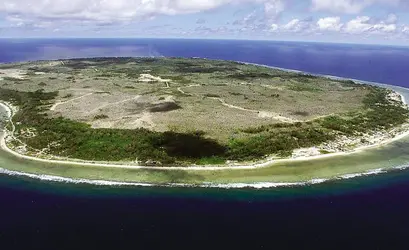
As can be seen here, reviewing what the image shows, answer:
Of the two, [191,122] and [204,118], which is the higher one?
[204,118]

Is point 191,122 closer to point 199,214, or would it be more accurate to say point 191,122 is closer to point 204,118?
point 204,118

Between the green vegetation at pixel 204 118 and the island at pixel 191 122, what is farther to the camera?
the green vegetation at pixel 204 118

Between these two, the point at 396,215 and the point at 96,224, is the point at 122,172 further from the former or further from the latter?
the point at 396,215

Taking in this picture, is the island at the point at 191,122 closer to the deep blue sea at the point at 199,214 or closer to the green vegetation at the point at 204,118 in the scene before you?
the green vegetation at the point at 204,118

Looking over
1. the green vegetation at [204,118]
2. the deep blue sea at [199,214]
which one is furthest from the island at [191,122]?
the deep blue sea at [199,214]

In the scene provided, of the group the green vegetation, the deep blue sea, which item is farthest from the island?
the deep blue sea

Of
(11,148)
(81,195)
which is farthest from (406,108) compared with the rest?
(11,148)

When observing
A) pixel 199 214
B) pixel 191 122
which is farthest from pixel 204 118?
pixel 199 214

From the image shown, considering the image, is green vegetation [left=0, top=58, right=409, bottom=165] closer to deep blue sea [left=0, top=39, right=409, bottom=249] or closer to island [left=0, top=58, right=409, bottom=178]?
island [left=0, top=58, right=409, bottom=178]

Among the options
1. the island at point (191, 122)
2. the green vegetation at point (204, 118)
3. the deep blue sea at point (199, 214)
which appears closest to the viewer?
the deep blue sea at point (199, 214)

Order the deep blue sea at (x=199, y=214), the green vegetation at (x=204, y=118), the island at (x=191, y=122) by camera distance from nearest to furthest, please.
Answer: the deep blue sea at (x=199, y=214) → the island at (x=191, y=122) → the green vegetation at (x=204, y=118)
